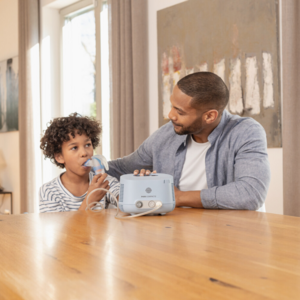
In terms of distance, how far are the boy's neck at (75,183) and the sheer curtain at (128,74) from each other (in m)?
1.36

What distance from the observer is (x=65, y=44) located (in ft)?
15.6

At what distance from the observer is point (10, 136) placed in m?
5.07

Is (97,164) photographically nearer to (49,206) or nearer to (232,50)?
(49,206)

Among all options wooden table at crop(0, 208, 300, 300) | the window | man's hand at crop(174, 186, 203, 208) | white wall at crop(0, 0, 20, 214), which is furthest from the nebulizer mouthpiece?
white wall at crop(0, 0, 20, 214)

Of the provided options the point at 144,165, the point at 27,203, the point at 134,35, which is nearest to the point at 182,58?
the point at 134,35

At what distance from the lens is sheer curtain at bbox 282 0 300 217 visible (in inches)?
91.5

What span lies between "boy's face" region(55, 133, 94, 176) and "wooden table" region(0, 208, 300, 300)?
74 cm

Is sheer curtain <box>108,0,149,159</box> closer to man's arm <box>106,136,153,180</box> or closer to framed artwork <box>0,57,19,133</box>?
man's arm <box>106,136,153,180</box>

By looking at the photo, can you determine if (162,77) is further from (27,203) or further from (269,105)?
(27,203)

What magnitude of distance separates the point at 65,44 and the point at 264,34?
2.84 meters

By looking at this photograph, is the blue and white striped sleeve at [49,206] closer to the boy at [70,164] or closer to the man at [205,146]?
the boy at [70,164]

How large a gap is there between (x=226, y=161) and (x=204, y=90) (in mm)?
339

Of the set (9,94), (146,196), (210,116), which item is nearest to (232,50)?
(210,116)

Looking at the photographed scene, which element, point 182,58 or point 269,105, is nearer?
point 269,105
